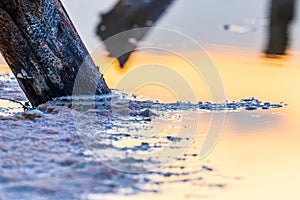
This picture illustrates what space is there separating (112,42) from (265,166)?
3851 millimetres

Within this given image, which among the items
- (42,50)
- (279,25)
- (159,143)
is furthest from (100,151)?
(279,25)

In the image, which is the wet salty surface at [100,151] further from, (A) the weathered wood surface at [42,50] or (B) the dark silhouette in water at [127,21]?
(B) the dark silhouette in water at [127,21]

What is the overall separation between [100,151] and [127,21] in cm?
497

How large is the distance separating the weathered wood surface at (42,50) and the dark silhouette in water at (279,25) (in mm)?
2696

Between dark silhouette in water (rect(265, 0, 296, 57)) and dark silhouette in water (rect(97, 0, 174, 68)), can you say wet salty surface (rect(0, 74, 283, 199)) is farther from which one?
dark silhouette in water (rect(265, 0, 296, 57))

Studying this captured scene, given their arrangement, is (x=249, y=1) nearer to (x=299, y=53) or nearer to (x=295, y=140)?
(x=299, y=53)

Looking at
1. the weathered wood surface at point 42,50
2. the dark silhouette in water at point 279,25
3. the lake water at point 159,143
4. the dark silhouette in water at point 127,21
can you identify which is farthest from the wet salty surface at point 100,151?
the dark silhouette in water at point 279,25

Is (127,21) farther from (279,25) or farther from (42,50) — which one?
(42,50)

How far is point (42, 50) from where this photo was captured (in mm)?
3123

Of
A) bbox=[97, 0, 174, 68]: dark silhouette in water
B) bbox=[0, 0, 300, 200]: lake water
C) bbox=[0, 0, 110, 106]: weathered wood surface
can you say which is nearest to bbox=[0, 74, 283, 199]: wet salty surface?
bbox=[0, 0, 300, 200]: lake water

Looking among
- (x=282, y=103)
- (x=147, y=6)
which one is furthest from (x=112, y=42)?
(x=282, y=103)

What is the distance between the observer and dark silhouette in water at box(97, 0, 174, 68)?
19.5 ft

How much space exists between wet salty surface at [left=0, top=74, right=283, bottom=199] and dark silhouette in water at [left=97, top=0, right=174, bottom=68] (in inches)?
75.0

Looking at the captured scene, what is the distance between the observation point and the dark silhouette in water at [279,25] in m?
5.88
